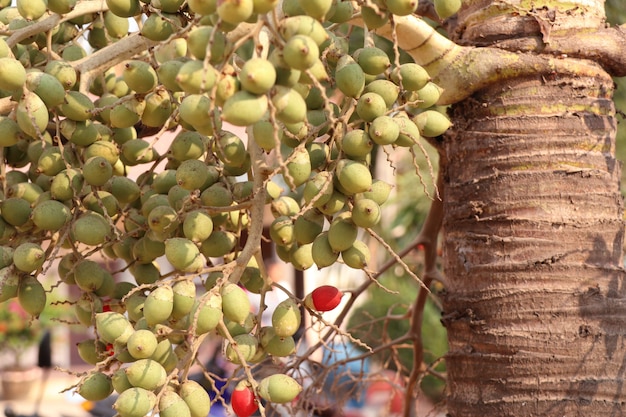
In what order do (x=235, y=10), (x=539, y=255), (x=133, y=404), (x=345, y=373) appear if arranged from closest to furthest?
(x=235, y=10) → (x=133, y=404) → (x=539, y=255) → (x=345, y=373)

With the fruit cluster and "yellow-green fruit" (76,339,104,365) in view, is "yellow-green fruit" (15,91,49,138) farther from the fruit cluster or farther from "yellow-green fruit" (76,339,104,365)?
"yellow-green fruit" (76,339,104,365)

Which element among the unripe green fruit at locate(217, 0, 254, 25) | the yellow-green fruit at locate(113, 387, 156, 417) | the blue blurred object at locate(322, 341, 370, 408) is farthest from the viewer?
the blue blurred object at locate(322, 341, 370, 408)

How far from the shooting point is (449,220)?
1418mm

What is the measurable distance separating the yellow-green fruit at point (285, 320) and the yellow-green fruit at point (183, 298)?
0.40 ft

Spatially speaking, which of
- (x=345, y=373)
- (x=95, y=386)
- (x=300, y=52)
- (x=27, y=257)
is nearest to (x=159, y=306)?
(x=95, y=386)

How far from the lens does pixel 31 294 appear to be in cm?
112

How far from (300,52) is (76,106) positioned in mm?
478

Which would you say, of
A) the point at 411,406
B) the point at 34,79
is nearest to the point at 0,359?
the point at 411,406

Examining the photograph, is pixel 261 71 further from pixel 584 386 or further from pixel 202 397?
pixel 584 386

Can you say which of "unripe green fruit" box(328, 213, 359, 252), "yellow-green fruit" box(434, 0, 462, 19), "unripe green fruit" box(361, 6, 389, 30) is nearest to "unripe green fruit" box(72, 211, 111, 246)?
"unripe green fruit" box(328, 213, 359, 252)

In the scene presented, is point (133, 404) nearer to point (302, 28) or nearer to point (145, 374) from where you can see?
point (145, 374)

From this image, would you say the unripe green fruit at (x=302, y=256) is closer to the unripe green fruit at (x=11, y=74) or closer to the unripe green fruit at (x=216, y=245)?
the unripe green fruit at (x=216, y=245)

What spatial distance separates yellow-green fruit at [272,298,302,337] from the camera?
1016 millimetres

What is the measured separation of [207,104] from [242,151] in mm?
198
